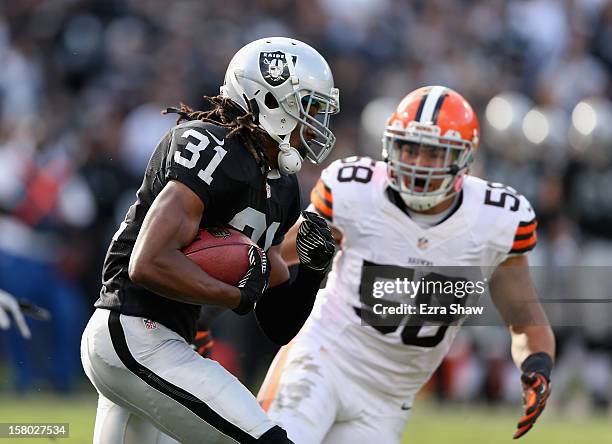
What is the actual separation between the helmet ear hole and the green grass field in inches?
112

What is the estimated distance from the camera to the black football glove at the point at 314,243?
426cm

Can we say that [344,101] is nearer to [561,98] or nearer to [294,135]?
[561,98]

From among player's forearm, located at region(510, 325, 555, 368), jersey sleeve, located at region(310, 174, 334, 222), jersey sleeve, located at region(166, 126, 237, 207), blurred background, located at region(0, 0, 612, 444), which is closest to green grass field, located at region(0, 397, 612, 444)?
blurred background, located at region(0, 0, 612, 444)

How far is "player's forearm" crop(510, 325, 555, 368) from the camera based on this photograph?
4926 millimetres

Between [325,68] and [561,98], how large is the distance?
742cm

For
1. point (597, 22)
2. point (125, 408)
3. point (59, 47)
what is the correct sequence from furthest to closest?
point (597, 22) → point (59, 47) → point (125, 408)

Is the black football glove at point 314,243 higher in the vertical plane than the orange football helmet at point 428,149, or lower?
lower

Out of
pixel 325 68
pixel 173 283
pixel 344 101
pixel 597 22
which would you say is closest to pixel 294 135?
pixel 325 68

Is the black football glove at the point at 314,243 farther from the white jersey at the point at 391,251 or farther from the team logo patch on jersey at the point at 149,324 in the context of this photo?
the white jersey at the point at 391,251

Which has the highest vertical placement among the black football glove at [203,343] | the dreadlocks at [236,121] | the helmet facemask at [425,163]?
the dreadlocks at [236,121]

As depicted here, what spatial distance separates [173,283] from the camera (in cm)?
373

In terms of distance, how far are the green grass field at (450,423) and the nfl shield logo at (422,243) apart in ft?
7.94

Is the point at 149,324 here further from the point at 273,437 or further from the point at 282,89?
the point at 282,89

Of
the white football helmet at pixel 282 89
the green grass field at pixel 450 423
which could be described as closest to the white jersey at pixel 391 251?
the white football helmet at pixel 282 89
